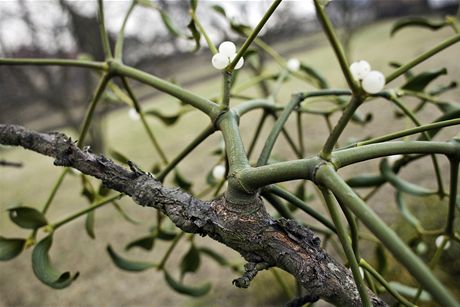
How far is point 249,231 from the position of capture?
21 centimetres

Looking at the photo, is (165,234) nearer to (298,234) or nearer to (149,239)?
(149,239)

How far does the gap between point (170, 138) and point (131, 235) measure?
Result: 1353 millimetres

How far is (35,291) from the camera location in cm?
100

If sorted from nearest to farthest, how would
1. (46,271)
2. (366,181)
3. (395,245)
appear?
(395,245) < (46,271) < (366,181)

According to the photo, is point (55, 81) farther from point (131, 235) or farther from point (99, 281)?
point (99, 281)

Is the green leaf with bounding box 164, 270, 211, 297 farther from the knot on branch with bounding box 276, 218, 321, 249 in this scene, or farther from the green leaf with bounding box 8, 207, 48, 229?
the knot on branch with bounding box 276, 218, 321, 249

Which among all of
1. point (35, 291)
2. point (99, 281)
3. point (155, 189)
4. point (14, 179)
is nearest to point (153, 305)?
point (99, 281)

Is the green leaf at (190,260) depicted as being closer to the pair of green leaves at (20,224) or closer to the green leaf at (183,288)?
the green leaf at (183,288)

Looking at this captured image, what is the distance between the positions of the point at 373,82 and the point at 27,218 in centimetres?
29

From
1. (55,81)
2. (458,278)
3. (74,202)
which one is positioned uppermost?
(55,81)

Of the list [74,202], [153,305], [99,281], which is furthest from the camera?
[74,202]

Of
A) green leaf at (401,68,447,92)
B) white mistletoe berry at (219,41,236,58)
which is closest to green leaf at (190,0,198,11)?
white mistletoe berry at (219,41,236,58)

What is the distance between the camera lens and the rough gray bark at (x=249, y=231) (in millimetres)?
201

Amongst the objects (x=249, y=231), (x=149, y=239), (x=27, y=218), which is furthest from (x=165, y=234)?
(x=249, y=231)
